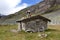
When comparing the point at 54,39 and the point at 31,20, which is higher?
the point at 31,20

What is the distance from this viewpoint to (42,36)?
1471 inches

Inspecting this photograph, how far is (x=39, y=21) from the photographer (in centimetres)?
4969

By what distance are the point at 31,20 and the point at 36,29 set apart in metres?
2.55

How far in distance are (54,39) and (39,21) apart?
1480cm

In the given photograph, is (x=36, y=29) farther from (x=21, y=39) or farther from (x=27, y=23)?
(x=21, y=39)

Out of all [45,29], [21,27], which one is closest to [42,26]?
[45,29]

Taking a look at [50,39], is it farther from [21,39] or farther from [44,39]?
[21,39]

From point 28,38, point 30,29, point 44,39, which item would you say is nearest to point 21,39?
point 28,38

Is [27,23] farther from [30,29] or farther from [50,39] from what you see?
[50,39]

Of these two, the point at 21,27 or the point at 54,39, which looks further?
the point at 21,27

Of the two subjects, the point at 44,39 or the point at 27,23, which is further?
the point at 27,23

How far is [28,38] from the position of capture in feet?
120

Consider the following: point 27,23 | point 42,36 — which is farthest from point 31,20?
point 42,36

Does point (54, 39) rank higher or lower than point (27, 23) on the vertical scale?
lower
